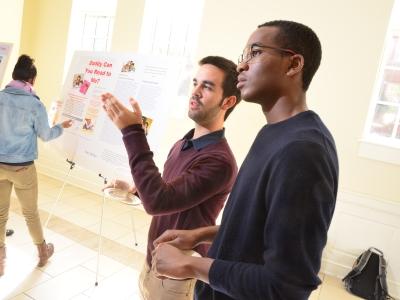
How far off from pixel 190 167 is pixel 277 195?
0.68 m

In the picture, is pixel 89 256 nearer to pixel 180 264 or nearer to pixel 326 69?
pixel 180 264

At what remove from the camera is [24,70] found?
236 centimetres

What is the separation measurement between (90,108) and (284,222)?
2.05 meters

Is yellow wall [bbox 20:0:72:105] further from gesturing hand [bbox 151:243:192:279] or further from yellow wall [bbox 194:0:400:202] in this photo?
gesturing hand [bbox 151:243:192:279]

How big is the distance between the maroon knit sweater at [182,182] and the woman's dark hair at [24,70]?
1.52m

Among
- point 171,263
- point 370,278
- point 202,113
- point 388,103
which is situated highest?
point 388,103

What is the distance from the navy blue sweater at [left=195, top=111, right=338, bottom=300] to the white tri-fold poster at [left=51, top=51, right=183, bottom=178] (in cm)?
127

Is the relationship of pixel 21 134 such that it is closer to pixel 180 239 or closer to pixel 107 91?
pixel 107 91

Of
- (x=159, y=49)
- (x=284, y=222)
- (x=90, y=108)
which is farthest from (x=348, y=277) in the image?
(x=159, y=49)

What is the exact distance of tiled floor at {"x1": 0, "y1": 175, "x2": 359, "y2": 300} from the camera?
2.43 metres

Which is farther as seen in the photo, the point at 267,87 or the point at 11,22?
the point at 11,22

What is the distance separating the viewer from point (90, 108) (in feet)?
7.82

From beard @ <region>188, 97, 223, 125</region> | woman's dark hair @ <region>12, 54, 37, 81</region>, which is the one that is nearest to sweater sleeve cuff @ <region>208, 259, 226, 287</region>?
beard @ <region>188, 97, 223, 125</region>

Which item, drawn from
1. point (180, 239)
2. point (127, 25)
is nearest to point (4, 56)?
point (127, 25)
